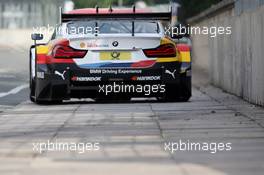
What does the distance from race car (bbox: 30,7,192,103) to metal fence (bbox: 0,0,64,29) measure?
7301 cm

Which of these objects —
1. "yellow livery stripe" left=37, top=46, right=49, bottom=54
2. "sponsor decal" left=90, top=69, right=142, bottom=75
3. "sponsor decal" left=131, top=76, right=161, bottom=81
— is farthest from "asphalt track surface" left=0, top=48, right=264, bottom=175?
"yellow livery stripe" left=37, top=46, right=49, bottom=54

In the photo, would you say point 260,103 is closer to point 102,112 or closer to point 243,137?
point 102,112

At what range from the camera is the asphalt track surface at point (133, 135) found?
8.95m

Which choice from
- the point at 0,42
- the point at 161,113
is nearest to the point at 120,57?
the point at 161,113

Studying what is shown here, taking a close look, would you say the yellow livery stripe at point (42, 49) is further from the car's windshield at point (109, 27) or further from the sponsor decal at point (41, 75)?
the car's windshield at point (109, 27)

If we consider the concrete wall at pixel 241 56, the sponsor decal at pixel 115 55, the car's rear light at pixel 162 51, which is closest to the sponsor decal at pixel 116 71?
the sponsor decal at pixel 115 55

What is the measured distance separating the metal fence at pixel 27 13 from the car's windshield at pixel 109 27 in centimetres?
7217

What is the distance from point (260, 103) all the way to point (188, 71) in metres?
1.40

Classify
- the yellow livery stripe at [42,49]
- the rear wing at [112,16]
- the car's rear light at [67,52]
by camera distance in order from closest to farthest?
1. the car's rear light at [67,52]
2. the yellow livery stripe at [42,49]
3. the rear wing at [112,16]

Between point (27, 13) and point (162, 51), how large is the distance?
76017mm

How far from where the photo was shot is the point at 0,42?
8250 centimetres

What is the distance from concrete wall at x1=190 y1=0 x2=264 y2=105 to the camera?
1667cm

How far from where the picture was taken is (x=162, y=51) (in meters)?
16.5

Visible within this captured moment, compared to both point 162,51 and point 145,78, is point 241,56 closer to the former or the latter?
point 162,51
